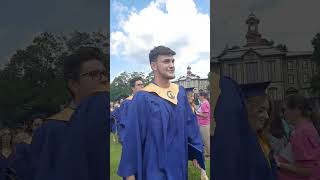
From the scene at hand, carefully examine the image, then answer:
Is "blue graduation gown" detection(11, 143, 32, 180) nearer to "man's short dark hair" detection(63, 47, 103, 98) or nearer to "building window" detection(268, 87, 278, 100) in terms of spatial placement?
"man's short dark hair" detection(63, 47, 103, 98)

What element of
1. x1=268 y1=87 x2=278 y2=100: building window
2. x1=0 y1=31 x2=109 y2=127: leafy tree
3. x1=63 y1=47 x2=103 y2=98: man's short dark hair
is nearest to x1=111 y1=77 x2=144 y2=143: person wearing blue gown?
x1=63 y1=47 x2=103 y2=98: man's short dark hair

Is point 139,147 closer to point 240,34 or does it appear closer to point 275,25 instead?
point 240,34

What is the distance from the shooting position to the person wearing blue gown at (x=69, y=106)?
351 cm

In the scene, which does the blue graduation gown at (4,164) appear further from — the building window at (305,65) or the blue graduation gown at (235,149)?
the building window at (305,65)

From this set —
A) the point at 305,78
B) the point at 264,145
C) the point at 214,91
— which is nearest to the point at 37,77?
the point at 214,91

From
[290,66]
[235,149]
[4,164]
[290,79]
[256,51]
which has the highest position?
[256,51]

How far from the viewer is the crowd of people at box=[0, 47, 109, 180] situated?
347 centimetres

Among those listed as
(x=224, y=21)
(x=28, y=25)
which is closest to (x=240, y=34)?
(x=224, y=21)

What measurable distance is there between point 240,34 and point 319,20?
2.14 ft

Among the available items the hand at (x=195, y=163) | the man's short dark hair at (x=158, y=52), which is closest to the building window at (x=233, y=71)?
the man's short dark hair at (x=158, y=52)

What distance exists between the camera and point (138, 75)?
140 inches

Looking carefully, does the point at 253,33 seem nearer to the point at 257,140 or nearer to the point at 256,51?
the point at 256,51

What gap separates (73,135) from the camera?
3.52 metres

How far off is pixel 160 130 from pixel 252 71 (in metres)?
0.93
